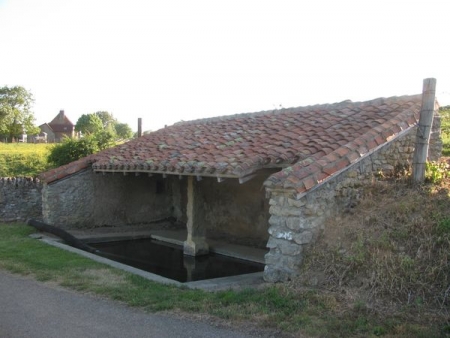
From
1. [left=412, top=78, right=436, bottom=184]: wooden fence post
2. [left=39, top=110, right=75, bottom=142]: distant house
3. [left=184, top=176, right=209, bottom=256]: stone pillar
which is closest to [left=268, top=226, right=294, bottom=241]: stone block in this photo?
[left=412, top=78, right=436, bottom=184]: wooden fence post

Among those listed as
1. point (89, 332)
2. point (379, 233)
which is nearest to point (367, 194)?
point (379, 233)

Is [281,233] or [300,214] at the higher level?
[300,214]

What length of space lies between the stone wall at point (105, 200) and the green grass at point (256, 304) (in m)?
4.20

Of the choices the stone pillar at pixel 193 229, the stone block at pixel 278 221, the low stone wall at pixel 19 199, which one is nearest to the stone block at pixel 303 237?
the stone block at pixel 278 221

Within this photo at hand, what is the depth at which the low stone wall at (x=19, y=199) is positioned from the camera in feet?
44.5

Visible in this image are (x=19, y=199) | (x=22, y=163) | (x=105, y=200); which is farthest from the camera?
(x=22, y=163)

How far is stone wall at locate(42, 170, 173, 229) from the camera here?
1235 centimetres

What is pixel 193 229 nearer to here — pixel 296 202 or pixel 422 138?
pixel 296 202

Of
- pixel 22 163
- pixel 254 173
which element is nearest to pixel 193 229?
pixel 254 173

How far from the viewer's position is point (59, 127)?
70875 mm

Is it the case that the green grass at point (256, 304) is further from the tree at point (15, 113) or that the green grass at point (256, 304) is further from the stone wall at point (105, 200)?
the tree at point (15, 113)

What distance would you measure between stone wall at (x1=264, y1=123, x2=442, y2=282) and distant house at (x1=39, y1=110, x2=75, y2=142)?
65547mm

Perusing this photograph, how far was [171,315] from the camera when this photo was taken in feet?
18.1

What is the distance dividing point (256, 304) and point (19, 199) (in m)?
10.6
